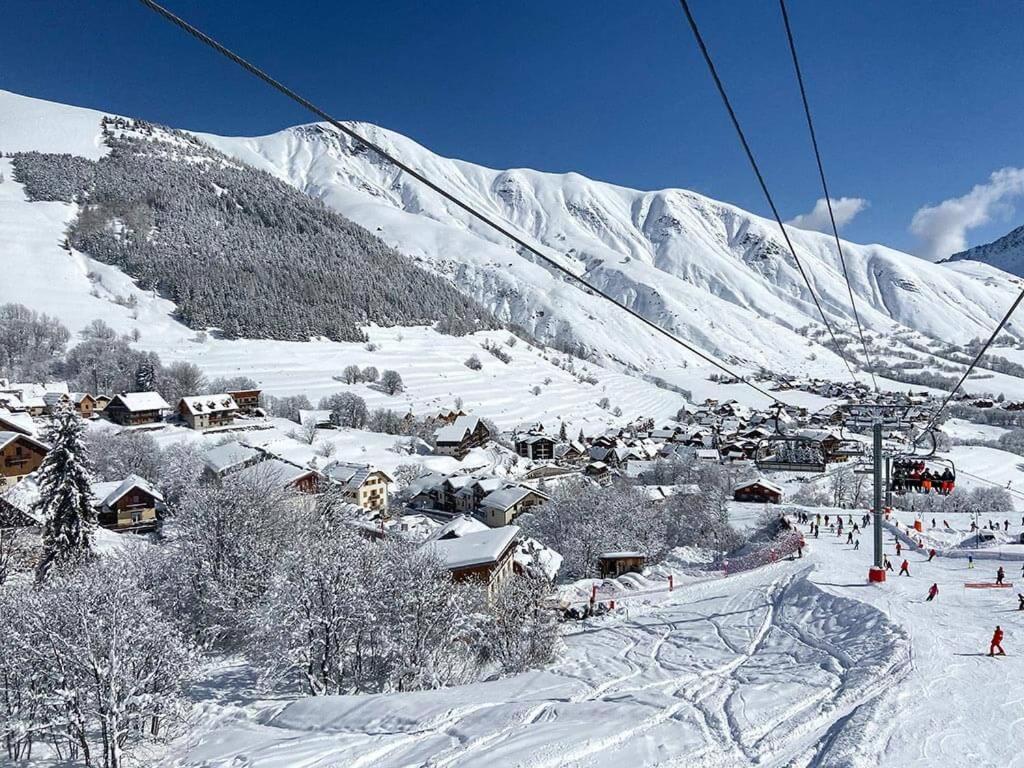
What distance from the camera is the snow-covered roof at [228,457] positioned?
45.0 meters

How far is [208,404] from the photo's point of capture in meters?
76.1

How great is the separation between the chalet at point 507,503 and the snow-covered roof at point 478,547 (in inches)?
668

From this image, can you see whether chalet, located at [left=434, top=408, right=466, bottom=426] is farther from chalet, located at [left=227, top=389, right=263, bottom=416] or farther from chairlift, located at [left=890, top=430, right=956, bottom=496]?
chairlift, located at [left=890, top=430, right=956, bottom=496]

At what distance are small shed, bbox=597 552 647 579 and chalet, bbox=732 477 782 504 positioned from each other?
85.6ft

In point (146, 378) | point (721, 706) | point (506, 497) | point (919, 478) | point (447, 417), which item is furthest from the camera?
point (447, 417)

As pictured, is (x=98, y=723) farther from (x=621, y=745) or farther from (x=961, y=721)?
(x=961, y=721)

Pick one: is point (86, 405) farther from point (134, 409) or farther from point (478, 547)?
point (478, 547)

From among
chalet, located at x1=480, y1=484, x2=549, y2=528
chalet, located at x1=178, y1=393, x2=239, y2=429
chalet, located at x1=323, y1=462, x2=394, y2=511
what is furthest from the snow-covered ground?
chalet, located at x1=178, y1=393, x2=239, y2=429

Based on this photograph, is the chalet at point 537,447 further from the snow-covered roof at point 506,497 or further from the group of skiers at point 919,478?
the group of skiers at point 919,478

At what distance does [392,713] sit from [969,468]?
86782 millimetres

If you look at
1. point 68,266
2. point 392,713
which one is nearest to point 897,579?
point 392,713

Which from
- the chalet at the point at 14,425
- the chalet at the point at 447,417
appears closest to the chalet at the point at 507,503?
the chalet at the point at 447,417

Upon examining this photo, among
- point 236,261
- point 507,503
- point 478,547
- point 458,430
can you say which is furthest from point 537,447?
point 236,261

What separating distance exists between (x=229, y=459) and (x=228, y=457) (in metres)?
0.58
